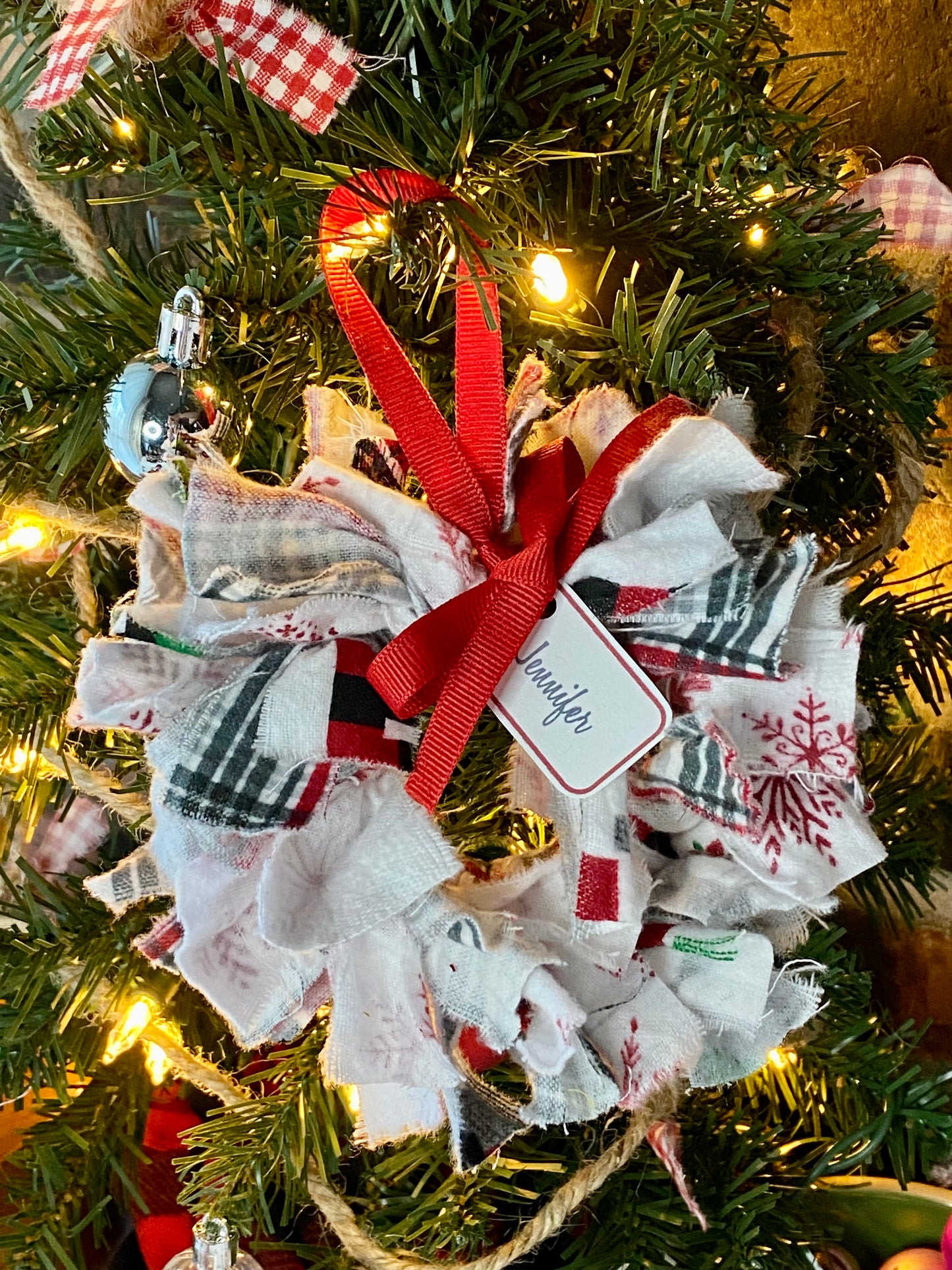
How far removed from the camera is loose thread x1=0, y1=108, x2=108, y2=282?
40 cm

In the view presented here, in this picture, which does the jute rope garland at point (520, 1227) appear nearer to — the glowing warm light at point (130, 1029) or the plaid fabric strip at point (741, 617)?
the glowing warm light at point (130, 1029)

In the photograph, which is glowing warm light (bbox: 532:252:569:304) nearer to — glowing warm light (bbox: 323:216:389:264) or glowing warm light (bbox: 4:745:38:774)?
glowing warm light (bbox: 323:216:389:264)

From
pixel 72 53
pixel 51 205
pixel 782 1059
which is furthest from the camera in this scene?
pixel 782 1059

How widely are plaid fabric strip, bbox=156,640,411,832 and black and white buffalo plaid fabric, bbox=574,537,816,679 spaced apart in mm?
91

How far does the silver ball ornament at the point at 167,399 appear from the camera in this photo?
0.37 m

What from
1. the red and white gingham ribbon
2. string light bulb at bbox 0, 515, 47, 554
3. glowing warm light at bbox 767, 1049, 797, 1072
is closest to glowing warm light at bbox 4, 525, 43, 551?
string light bulb at bbox 0, 515, 47, 554

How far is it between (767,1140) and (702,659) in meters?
0.31

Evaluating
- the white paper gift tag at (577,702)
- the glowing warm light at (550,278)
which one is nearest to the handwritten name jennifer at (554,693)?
the white paper gift tag at (577,702)

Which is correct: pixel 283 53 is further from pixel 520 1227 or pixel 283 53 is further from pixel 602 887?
pixel 520 1227

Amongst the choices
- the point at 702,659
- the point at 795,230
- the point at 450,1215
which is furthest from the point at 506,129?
the point at 450,1215

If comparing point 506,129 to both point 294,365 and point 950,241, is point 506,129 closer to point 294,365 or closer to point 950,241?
point 294,365

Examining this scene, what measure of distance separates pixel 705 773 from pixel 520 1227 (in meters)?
0.28

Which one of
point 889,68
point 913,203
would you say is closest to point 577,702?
point 913,203

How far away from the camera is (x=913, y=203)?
1.79 ft
